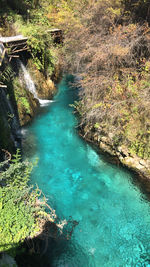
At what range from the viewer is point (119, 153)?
595 centimetres

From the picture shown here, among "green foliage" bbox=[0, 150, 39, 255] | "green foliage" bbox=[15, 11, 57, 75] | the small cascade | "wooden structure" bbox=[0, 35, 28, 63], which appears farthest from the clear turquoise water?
"green foliage" bbox=[15, 11, 57, 75]

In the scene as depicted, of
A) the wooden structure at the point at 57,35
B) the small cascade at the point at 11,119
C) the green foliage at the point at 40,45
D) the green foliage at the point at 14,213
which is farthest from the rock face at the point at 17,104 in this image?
the wooden structure at the point at 57,35

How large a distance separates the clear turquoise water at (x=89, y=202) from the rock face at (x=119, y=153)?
0.33 meters

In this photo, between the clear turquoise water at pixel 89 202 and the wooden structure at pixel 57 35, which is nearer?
the clear turquoise water at pixel 89 202

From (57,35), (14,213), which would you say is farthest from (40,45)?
(14,213)

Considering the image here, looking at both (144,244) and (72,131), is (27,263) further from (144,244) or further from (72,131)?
(72,131)

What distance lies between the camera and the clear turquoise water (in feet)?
12.8

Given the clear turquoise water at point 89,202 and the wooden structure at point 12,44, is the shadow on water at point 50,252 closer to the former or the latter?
the clear turquoise water at point 89,202

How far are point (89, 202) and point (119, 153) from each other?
6.45 ft

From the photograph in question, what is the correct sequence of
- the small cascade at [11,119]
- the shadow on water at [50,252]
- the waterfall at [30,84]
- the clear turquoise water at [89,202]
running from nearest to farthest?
the shadow on water at [50,252]
the clear turquoise water at [89,202]
the small cascade at [11,119]
the waterfall at [30,84]

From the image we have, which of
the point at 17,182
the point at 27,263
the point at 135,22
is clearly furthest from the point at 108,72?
the point at 27,263

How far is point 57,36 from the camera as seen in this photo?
454 inches

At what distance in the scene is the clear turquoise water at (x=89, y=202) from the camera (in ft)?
12.8

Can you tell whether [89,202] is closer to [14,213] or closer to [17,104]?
[14,213]
